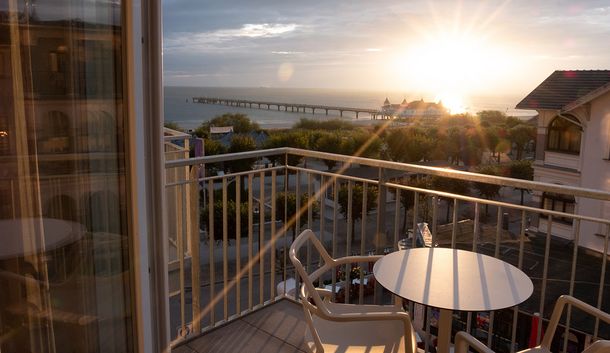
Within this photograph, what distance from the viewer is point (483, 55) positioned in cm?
1805

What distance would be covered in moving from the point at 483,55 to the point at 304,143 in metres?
13.5

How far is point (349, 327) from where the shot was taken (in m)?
2.17

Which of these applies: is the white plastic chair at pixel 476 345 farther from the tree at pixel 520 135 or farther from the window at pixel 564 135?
the tree at pixel 520 135

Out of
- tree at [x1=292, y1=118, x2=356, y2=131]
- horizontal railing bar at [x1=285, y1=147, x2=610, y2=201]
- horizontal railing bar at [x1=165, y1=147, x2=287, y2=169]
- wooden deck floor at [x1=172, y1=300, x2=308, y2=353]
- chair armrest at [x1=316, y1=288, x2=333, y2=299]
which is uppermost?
horizontal railing bar at [x1=165, y1=147, x2=287, y2=169]

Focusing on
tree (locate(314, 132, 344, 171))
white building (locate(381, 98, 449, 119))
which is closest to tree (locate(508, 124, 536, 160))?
white building (locate(381, 98, 449, 119))

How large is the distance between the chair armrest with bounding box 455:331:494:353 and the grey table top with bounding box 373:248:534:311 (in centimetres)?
10

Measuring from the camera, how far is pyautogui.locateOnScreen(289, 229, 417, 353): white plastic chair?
186 cm

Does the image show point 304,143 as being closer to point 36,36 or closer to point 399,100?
point 36,36

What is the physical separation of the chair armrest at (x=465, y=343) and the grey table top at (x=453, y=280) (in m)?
0.10

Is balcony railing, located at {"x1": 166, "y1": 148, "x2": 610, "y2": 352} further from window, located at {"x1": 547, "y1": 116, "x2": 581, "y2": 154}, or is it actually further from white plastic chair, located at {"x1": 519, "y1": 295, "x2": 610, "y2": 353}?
window, located at {"x1": 547, "y1": 116, "x2": 581, "y2": 154}

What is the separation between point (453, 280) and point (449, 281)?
2 cm

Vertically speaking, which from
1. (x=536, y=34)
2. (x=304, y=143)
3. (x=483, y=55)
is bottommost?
(x=304, y=143)

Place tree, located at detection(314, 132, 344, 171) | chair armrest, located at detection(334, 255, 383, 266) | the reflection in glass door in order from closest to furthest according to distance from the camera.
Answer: the reflection in glass door, chair armrest, located at detection(334, 255, 383, 266), tree, located at detection(314, 132, 344, 171)

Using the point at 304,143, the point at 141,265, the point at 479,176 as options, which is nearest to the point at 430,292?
the point at 479,176
